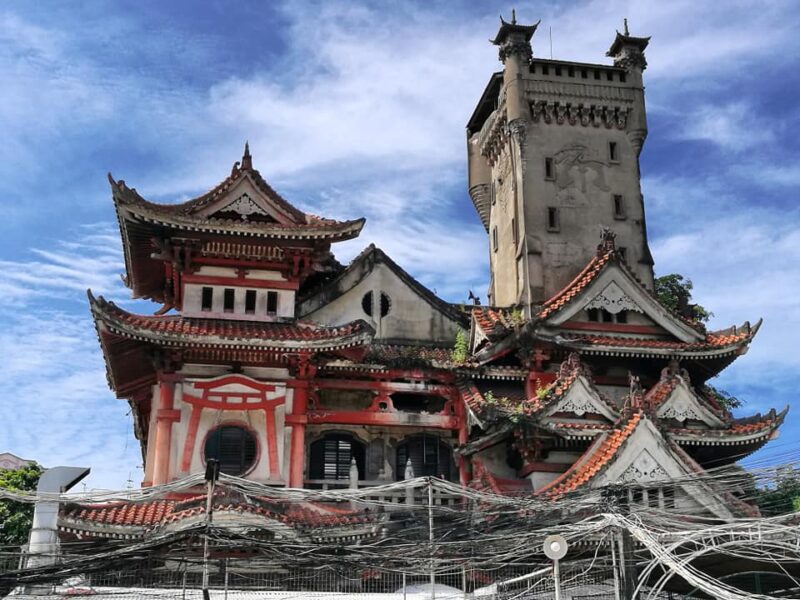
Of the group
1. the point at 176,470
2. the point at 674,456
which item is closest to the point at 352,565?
the point at 176,470

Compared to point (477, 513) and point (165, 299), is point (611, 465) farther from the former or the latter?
point (165, 299)

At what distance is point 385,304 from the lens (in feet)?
107

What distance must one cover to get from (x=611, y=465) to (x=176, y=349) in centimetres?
1159

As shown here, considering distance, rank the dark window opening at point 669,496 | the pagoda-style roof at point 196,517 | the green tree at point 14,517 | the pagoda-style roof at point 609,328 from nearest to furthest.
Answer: the pagoda-style roof at point 196,517 → the dark window opening at point 669,496 → the pagoda-style roof at point 609,328 → the green tree at point 14,517

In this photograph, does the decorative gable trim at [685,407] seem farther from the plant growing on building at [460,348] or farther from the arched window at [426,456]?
the arched window at [426,456]

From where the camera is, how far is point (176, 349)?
2670 centimetres

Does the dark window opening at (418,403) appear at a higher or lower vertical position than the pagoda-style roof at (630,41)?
lower

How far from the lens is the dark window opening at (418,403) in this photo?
100 feet

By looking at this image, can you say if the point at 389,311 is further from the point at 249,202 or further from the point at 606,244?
the point at 606,244

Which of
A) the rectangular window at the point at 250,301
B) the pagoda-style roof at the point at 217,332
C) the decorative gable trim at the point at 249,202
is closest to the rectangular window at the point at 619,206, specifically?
the pagoda-style roof at the point at 217,332

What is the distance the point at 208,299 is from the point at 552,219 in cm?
1198

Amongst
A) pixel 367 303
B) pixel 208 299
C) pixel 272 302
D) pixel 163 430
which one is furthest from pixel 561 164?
pixel 163 430

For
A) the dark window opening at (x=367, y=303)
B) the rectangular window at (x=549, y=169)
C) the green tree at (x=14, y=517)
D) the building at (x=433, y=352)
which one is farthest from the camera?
the green tree at (x=14, y=517)

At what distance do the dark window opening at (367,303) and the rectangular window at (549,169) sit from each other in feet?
24.2
